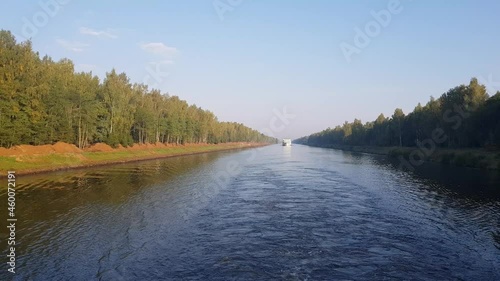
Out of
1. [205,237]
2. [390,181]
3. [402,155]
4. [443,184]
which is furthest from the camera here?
[402,155]

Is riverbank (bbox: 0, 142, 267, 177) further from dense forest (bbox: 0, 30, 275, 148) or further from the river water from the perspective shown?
the river water

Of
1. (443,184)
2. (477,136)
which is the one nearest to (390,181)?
(443,184)

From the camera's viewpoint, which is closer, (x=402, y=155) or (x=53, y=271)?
(x=53, y=271)

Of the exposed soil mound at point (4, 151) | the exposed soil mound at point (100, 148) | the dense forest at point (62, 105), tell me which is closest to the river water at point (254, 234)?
the exposed soil mound at point (4, 151)

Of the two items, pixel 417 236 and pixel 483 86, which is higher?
pixel 483 86

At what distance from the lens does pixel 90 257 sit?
16.0 m

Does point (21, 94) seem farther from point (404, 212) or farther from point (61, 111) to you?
point (404, 212)

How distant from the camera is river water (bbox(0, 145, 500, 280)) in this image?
14594mm

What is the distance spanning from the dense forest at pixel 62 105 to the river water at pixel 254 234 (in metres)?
31.7

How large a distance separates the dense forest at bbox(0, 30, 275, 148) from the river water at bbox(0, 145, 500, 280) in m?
31.7

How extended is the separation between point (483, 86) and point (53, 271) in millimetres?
103738

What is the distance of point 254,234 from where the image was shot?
20.0 metres

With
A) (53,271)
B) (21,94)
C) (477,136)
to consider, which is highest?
(21,94)

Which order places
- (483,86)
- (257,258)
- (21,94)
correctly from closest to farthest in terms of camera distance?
(257,258), (21,94), (483,86)
